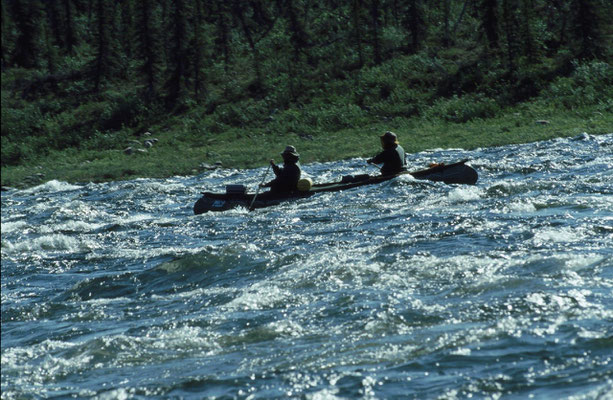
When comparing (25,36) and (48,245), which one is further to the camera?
(25,36)

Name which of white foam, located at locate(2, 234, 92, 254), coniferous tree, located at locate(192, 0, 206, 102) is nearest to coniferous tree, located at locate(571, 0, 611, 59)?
coniferous tree, located at locate(192, 0, 206, 102)

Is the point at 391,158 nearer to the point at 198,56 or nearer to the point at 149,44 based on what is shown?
the point at 198,56

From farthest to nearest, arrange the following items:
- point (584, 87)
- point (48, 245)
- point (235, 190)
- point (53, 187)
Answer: point (584, 87) → point (53, 187) → point (235, 190) → point (48, 245)

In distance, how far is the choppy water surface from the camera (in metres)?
6.84

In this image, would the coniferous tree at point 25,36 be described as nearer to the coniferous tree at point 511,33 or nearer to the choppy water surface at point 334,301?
the coniferous tree at point 511,33

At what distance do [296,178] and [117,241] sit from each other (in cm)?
463

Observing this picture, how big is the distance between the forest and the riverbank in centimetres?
67

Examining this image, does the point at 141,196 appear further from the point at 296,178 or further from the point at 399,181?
the point at 399,181

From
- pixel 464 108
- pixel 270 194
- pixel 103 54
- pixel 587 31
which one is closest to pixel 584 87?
pixel 464 108

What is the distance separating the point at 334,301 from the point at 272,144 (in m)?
26.2

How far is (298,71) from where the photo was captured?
154 ft

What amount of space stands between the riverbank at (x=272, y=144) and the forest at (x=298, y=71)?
0.67 metres

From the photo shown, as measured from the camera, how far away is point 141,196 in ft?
73.0

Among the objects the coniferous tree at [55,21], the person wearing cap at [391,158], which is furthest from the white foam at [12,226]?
the coniferous tree at [55,21]
